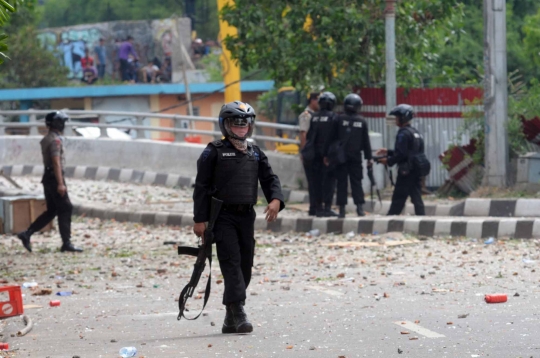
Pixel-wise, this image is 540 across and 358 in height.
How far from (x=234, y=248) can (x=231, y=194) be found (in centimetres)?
37

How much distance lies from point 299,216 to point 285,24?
16.5 feet

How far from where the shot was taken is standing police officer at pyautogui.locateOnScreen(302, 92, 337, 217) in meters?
13.9

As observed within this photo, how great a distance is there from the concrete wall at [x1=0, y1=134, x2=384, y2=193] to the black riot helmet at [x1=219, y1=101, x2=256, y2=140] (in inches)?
422

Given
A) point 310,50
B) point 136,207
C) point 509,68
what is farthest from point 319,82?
point 509,68

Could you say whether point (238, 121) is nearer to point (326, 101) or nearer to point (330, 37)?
point (326, 101)

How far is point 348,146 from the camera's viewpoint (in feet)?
45.1

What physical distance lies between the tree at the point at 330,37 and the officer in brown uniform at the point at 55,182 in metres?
6.58

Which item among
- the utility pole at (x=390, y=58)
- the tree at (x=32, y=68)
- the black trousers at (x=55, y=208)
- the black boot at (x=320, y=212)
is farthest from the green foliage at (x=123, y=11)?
the black trousers at (x=55, y=208)

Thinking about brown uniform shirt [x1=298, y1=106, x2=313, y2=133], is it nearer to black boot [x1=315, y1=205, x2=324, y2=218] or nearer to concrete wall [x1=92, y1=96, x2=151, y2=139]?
black boot [x1=315, y1=205, x2=324, y2=218]

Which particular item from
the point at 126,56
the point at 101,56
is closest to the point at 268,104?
the point at 126,56

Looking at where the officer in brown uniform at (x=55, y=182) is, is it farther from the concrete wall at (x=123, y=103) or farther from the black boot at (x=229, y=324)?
the concrete wall at (x=123, y=103)

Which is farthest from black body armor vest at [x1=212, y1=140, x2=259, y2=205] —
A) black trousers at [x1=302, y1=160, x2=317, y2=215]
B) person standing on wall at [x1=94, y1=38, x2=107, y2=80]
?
person standing on wall at [x1=94, y1=38, x2=107, y2=80]

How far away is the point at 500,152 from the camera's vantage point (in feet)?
48.0

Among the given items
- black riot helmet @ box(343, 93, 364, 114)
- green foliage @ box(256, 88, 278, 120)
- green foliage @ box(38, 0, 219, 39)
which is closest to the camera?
black riot helmet @ box(343, 93, 364, 114)
